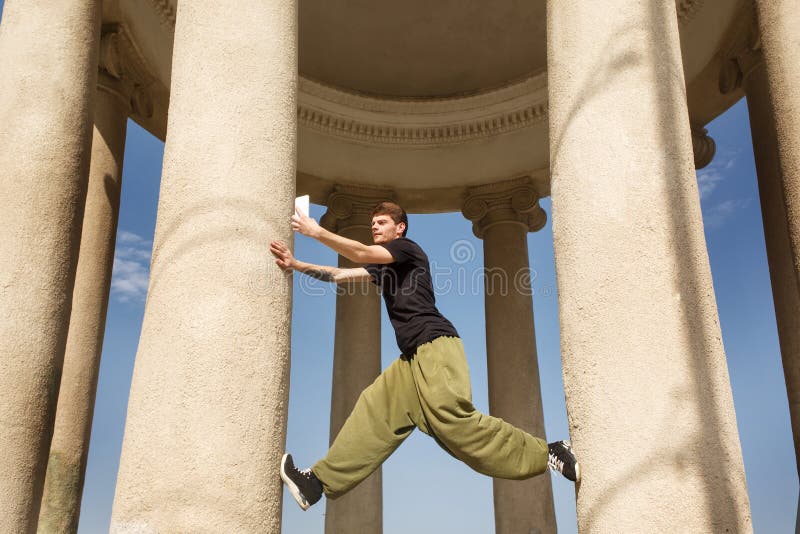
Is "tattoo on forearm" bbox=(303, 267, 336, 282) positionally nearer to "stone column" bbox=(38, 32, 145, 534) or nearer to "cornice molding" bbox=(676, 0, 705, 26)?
"stone column" bbox=(38, 32, 145, 534)

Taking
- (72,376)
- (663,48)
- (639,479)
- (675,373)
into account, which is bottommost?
(639,479)

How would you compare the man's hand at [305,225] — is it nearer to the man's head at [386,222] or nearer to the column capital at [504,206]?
the man's head at [386,222]

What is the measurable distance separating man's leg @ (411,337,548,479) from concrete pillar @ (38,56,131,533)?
Answer: 21.8 meters

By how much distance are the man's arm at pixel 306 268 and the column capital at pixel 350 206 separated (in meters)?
36.4

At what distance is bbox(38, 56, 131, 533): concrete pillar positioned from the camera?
1438 inches

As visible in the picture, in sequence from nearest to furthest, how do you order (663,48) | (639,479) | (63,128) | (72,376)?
(639,479), (663,48), (63,128), (72,376)

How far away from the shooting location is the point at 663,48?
23.8 m

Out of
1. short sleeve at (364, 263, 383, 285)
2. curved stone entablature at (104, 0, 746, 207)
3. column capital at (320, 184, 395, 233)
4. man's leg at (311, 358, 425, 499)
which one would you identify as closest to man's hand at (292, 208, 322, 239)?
short sleeve at (364, 263, 383, 285)

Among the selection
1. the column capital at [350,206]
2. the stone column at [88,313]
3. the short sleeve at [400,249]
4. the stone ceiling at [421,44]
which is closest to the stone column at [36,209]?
the stone column at [88,313]

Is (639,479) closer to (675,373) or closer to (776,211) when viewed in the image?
(675,373)

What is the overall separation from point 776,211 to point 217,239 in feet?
100

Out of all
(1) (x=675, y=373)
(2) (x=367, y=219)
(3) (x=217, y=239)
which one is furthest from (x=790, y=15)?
(2) (x=367, y=219)

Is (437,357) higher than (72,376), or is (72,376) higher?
(72,376)

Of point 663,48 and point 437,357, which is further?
point 663,48
